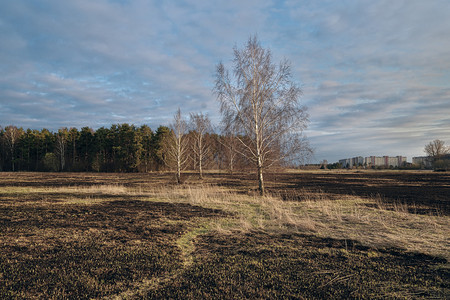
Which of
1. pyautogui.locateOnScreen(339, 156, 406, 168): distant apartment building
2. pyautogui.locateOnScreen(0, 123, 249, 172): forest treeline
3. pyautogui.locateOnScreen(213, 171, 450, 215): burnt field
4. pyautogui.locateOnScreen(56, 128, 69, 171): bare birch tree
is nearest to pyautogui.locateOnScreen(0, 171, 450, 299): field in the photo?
pyautogui.locateOnScreen(213, 171, 450, 215): burnt field

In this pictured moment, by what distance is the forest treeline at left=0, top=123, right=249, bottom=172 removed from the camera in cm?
5697

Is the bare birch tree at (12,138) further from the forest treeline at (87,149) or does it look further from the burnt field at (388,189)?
the burnt field at (388,189)

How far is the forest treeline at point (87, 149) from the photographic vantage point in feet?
187

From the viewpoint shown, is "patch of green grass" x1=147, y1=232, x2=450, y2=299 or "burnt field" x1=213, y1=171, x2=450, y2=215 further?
"burnt field" x1=213, y1=171, x2=450, y2=215

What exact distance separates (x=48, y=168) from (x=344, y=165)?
113658mm

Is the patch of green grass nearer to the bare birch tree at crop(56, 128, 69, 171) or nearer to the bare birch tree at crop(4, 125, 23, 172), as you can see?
the bare birch tree at crop(56, 128, 69, 171)

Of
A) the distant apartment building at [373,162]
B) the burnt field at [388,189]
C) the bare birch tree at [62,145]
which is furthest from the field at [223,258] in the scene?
the distant apartment building at [373,162]

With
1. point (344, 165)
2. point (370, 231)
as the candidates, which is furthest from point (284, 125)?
point (344, 165)

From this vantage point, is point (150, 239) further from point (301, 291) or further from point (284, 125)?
point (284, 125)

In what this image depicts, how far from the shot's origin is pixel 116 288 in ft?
12.1

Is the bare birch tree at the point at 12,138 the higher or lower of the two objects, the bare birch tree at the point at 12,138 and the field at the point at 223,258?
the higher

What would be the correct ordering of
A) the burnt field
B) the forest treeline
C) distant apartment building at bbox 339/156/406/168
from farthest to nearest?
distant apartment building at bbox 339/156/406/168 → the forest treeline → the burnt field

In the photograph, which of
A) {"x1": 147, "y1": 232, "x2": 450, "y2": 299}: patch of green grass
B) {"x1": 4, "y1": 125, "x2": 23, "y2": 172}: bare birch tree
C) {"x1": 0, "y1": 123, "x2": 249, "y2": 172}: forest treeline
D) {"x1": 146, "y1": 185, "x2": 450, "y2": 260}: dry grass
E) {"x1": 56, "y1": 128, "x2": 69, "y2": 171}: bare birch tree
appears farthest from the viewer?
{"x1": 4, "y1": 125, "x2": 23, "y2": 172}: bare birch tree

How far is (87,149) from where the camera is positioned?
62.5 meters
